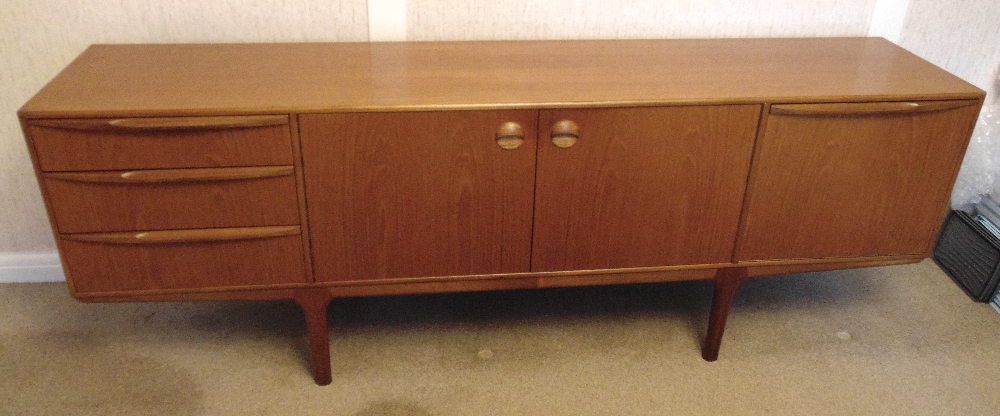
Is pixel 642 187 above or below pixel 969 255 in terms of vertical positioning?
above

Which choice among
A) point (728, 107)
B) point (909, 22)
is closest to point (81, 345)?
point (728, 107)

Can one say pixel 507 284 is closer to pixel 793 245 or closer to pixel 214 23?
pixel 793 245

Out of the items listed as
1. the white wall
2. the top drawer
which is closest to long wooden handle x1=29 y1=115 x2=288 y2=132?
the top drawer

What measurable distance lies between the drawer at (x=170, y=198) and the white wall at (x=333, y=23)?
18.3 inches

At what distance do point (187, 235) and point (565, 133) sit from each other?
68cm

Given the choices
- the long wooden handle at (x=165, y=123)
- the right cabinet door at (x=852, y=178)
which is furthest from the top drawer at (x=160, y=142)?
the right cabinet door at (x=852, y=178)

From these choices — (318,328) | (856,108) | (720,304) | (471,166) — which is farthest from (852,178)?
(318,328)

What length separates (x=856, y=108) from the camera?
1.36 metres

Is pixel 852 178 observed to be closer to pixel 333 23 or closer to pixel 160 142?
pixel 333 23

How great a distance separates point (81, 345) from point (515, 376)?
953 millimetres

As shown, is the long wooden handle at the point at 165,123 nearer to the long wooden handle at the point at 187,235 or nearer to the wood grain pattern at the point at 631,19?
the long wooden handle at the point at 187,235

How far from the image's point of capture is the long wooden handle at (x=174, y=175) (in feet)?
4.10

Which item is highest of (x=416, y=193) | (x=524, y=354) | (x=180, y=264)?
(x=416, y=193)

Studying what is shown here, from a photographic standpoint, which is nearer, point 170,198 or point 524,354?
point 170,198
